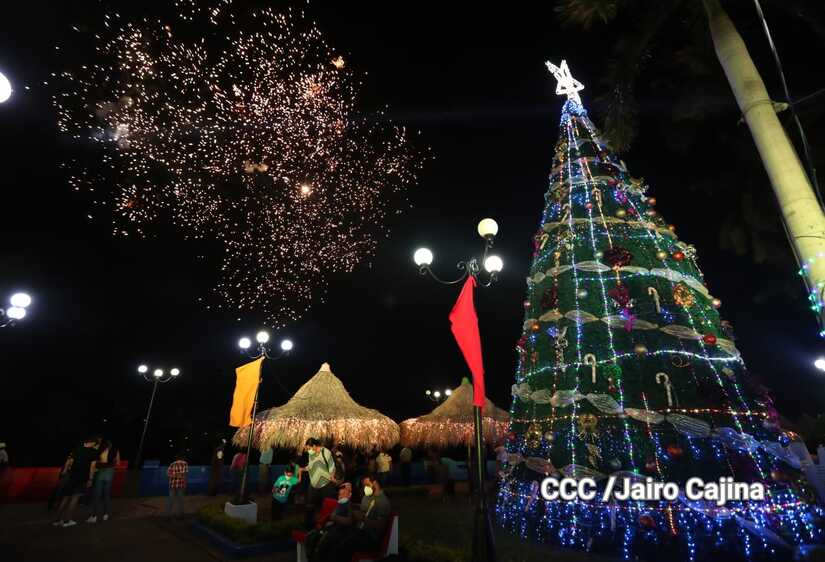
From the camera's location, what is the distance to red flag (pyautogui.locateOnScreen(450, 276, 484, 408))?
5.79 metres

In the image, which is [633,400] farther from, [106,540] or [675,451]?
[106,540]

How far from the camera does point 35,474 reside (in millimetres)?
14359

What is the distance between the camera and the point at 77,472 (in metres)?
10.2

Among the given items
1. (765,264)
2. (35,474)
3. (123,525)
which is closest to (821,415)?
(765,264)

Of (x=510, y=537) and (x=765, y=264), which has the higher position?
(x=765, y=264)

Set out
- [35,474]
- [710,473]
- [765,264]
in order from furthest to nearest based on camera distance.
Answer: [35,474], [765,264], [710,473]

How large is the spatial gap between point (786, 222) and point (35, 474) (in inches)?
795

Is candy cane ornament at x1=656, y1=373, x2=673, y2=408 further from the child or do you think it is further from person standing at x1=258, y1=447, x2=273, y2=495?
person standing at x1=258, y1=447, x2=273, y2=495

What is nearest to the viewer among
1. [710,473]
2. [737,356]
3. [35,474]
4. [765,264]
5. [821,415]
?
[710,473]

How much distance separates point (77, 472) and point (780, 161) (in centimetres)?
1393

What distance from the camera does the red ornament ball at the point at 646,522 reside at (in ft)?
20.7

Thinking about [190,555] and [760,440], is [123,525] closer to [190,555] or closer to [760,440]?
[190,555]

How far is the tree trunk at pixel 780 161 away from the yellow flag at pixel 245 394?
11.1 m

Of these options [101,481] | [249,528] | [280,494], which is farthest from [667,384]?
[101,481]
